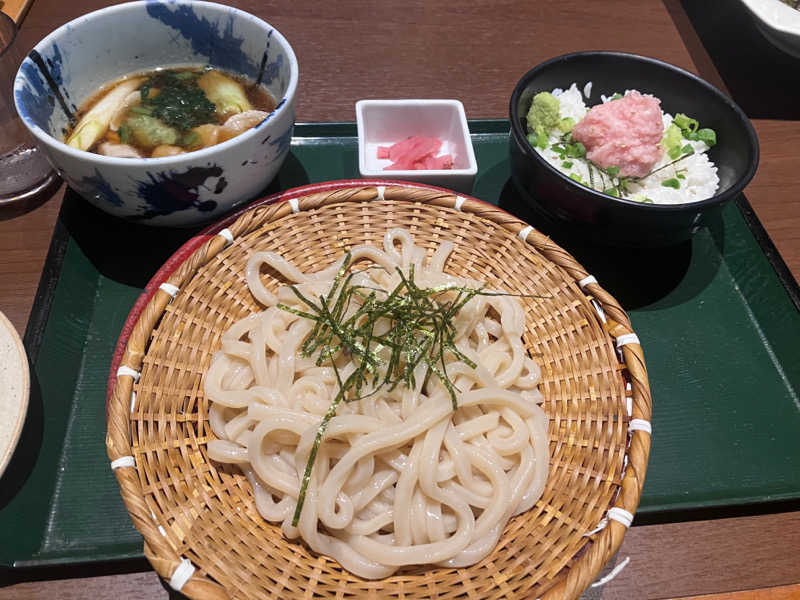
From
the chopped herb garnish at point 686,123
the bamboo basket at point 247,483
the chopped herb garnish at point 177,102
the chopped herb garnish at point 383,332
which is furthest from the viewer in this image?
the chopped herb garnish at point 686,123

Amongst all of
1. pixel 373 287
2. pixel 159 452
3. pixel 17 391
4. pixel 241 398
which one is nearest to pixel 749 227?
pixel 373 287

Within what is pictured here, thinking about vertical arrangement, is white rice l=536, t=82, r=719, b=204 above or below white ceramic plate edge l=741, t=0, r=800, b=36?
below

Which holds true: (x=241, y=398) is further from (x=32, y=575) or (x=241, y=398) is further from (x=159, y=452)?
(x=32, y=575)

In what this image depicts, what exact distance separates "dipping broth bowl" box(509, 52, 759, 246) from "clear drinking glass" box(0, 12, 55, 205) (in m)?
1.69

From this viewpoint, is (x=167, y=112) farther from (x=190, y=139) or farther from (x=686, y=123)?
(x=686, y=123)

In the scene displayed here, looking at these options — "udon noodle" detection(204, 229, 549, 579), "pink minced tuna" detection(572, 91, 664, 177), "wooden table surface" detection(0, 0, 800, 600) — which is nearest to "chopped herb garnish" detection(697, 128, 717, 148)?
"pink minced tuna" detection(572, 91, 664, 177)

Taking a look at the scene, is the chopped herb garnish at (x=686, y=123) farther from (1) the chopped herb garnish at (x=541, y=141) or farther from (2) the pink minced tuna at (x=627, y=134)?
(1) the chopped herb garnish at (x=541, y=141)

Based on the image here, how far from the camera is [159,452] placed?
1257 mm

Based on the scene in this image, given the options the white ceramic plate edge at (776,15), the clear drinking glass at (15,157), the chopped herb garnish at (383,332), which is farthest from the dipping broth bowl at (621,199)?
the clear drinking glass at (15,157)

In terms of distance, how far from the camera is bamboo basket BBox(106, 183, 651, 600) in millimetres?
1158

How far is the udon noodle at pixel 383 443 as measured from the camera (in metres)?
1.25

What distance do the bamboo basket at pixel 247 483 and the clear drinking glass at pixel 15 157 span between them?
837mm

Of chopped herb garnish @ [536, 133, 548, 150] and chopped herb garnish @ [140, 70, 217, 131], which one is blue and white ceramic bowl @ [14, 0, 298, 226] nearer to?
chopped herb garnish @ [140, 70, 217, 131]

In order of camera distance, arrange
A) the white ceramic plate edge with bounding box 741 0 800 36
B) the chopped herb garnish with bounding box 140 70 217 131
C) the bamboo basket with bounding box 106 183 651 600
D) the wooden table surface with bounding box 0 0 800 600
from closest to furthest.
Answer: the bamboo basket with bounding box 106 183 651 600
the wooden table surface with bounding box 0 0 800 600
the chopped herb garnish with bounding box 140 70 217 131
the white ceramic plate edge with bounding box 741 0 800 36
